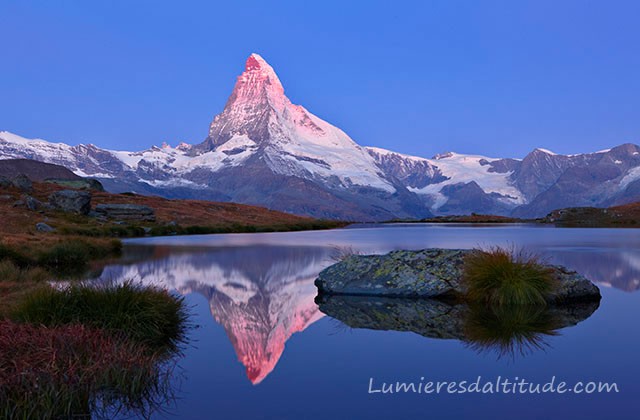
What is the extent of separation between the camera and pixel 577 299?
19531 mm

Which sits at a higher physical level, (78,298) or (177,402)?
(78,298)

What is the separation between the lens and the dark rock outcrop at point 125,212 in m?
94.1

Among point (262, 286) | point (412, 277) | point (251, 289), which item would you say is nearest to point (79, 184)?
point (262, 286)

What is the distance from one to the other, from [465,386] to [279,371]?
3.54 metres

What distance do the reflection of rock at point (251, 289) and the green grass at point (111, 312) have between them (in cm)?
177

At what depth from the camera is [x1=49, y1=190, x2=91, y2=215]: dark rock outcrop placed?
8156 cm

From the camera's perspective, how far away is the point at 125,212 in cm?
9638

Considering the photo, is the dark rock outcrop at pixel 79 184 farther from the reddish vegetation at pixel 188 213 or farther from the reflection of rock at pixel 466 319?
the reflection of rock at pixel 466 319

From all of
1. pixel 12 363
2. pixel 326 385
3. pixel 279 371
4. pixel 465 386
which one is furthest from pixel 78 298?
pixel 465 386

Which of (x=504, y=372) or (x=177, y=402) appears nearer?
(x=177, y=402)

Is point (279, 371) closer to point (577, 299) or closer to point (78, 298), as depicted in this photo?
point (78, 298)

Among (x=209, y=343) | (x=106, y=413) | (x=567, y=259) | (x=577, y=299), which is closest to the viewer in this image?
(x=106, y=413)

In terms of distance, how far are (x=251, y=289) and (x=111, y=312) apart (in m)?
10.1

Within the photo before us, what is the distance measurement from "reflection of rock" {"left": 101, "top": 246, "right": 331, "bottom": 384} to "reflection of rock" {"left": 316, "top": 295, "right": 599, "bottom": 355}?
4.75 ft
